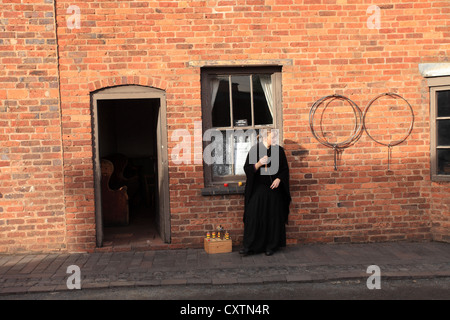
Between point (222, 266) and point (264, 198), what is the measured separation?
1.26 meters

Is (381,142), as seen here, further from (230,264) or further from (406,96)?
(230,264)

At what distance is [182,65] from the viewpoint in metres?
7.52

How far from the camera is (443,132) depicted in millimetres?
7809

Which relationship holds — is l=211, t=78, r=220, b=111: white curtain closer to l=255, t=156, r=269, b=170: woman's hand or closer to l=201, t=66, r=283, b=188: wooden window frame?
l=201, t=66, r=283, b=188: wooden window frame

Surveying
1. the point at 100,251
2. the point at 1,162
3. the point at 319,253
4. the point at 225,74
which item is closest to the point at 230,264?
the point at 319,253

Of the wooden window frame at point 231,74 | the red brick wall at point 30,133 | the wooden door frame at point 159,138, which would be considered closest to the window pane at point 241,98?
the wooden window frame at point 231,74

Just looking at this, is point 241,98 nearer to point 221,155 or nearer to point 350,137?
point 221,155

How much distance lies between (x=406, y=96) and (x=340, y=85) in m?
1.09

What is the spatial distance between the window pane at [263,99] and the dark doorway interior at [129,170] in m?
1.59

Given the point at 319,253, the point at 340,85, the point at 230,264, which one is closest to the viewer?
the point at 230,264

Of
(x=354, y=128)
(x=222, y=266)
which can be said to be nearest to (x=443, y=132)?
(x=354, y=128)

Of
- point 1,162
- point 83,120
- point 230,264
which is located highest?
point 83,120

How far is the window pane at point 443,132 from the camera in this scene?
25.5 ft

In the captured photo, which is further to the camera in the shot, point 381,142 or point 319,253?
point 381,142
